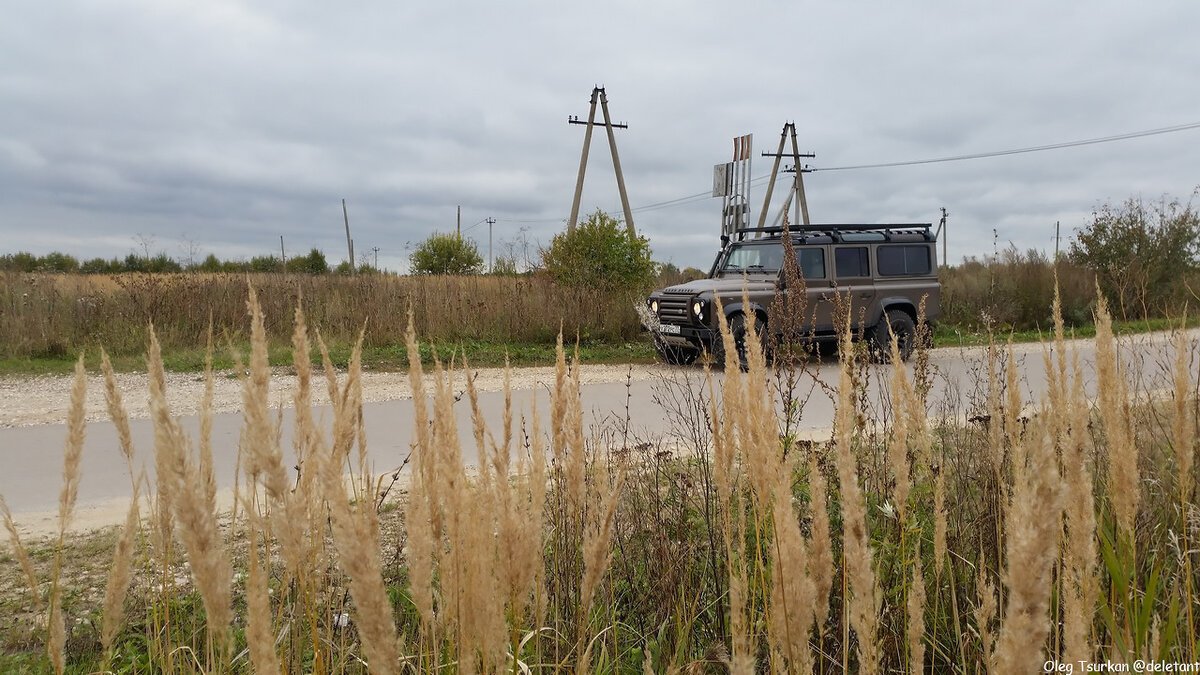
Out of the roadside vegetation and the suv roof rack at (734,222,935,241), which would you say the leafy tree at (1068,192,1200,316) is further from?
the suv roof rack at (734,222,935,241)

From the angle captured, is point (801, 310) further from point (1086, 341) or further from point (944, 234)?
point (944, 234)

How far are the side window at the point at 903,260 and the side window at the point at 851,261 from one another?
244 mm

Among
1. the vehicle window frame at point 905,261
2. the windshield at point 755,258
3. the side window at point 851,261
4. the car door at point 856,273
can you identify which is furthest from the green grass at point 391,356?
the windshield at point 755,258

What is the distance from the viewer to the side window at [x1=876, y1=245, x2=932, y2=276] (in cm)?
1117

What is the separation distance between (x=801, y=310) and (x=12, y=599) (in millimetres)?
3216

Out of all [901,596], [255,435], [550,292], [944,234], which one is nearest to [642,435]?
[901,596]

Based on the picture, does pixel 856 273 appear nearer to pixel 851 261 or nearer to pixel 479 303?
pixel 851 261

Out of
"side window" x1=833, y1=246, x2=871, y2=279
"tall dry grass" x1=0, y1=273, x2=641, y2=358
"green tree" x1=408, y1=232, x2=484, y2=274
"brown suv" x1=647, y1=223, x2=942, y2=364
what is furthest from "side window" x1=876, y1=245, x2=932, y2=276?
"green tree" x1=408, y1=232, x2=484, y2=274

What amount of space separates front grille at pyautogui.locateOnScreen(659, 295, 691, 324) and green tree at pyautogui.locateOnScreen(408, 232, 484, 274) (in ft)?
62.6

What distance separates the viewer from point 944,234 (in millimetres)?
29594

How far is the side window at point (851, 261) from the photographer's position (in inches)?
425

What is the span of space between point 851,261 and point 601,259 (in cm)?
501

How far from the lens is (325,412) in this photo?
2.89 m

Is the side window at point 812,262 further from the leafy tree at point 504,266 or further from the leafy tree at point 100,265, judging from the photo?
the leafy tree at point 100,265
